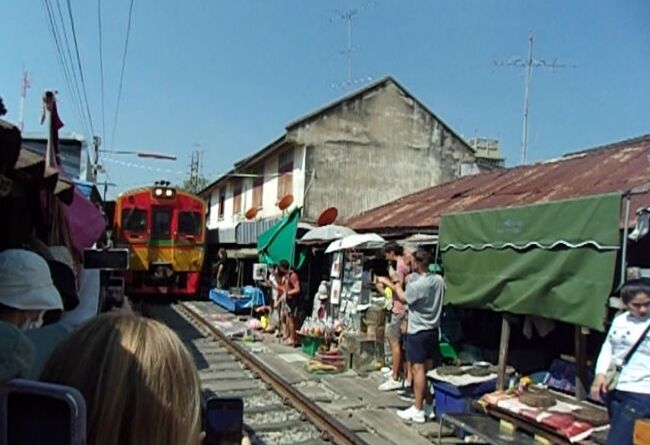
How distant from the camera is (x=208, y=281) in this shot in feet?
73.2

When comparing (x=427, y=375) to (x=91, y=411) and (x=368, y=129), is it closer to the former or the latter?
(x=91, y=411)

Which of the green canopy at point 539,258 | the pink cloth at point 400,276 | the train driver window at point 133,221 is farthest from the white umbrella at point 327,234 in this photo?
the train driver window at point 133,221

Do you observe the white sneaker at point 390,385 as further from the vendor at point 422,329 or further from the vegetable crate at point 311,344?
the vegetable crate at point 311,344

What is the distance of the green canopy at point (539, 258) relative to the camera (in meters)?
5.51

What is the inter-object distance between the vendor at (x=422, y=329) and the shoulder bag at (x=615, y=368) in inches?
106

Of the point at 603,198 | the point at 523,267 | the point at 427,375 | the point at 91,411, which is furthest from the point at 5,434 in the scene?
the point at 427,375

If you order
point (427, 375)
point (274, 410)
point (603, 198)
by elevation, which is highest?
point (603, 198)

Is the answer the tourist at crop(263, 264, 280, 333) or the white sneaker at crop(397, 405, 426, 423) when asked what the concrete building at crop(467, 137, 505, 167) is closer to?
the tourist at crop(263, 264, 280, 333)

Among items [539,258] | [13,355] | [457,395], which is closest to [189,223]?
[457,395]

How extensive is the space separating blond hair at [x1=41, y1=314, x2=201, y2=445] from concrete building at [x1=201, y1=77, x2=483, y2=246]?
1885 cm

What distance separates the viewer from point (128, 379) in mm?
1338

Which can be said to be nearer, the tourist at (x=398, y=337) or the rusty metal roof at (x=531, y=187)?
the rusty metal roof at (x=531, y=187)

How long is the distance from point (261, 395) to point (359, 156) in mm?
14355

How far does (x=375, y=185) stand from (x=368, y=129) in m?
1.90
